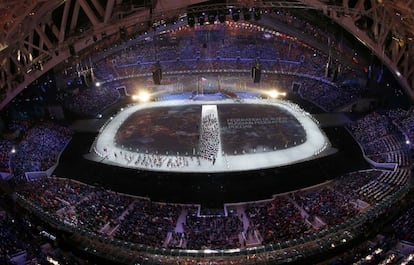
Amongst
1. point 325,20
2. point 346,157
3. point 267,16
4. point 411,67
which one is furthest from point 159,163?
point 267,16

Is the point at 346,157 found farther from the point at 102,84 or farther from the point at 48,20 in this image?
the point at 102,84

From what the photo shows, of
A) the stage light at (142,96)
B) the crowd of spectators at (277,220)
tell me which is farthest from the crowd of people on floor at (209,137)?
the stage light at (142,96)

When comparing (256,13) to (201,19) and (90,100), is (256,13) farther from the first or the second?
(90,100)

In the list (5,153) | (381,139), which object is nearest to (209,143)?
(381,139)

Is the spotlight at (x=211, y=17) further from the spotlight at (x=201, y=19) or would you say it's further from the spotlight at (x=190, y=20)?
the spotlight at (x=190, y=20)

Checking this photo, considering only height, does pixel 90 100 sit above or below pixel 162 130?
above

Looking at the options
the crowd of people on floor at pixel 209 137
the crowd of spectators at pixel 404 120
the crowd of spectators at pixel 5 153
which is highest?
the crowd of spectators at pixel 404 120
